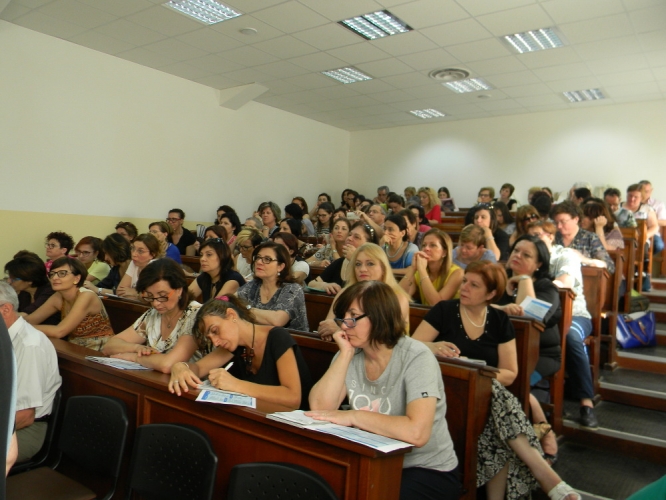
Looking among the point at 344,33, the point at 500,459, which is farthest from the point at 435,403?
the point at 344,33

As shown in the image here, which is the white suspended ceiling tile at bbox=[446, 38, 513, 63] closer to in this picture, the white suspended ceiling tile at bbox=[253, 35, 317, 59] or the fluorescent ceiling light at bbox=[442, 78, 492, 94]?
the fluorescent ceiling light at bbox=[442, 78, 492, 94]

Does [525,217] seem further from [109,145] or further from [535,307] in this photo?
[109,145]

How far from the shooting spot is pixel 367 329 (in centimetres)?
193

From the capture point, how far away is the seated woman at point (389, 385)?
178cm

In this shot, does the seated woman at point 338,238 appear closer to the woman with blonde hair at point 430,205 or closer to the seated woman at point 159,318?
the seated woman at point 159,318

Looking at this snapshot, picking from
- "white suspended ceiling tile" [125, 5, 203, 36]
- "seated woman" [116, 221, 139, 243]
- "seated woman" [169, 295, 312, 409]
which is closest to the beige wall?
"seated woman" [116, 221, 139, 243]

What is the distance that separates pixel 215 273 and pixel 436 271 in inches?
62.1

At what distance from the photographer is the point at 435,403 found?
178 centimetres

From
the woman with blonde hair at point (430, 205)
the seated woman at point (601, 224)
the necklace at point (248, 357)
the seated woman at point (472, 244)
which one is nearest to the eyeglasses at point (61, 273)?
the necklace at point (248, 357)

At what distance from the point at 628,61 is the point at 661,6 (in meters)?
1.62

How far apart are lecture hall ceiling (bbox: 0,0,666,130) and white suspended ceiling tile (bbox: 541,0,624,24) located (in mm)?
10

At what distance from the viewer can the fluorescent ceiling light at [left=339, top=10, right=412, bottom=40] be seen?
5551mm

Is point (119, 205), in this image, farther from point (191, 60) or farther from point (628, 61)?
point (628, 61)

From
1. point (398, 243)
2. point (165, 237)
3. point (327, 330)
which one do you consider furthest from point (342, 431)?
point (165, 237)
